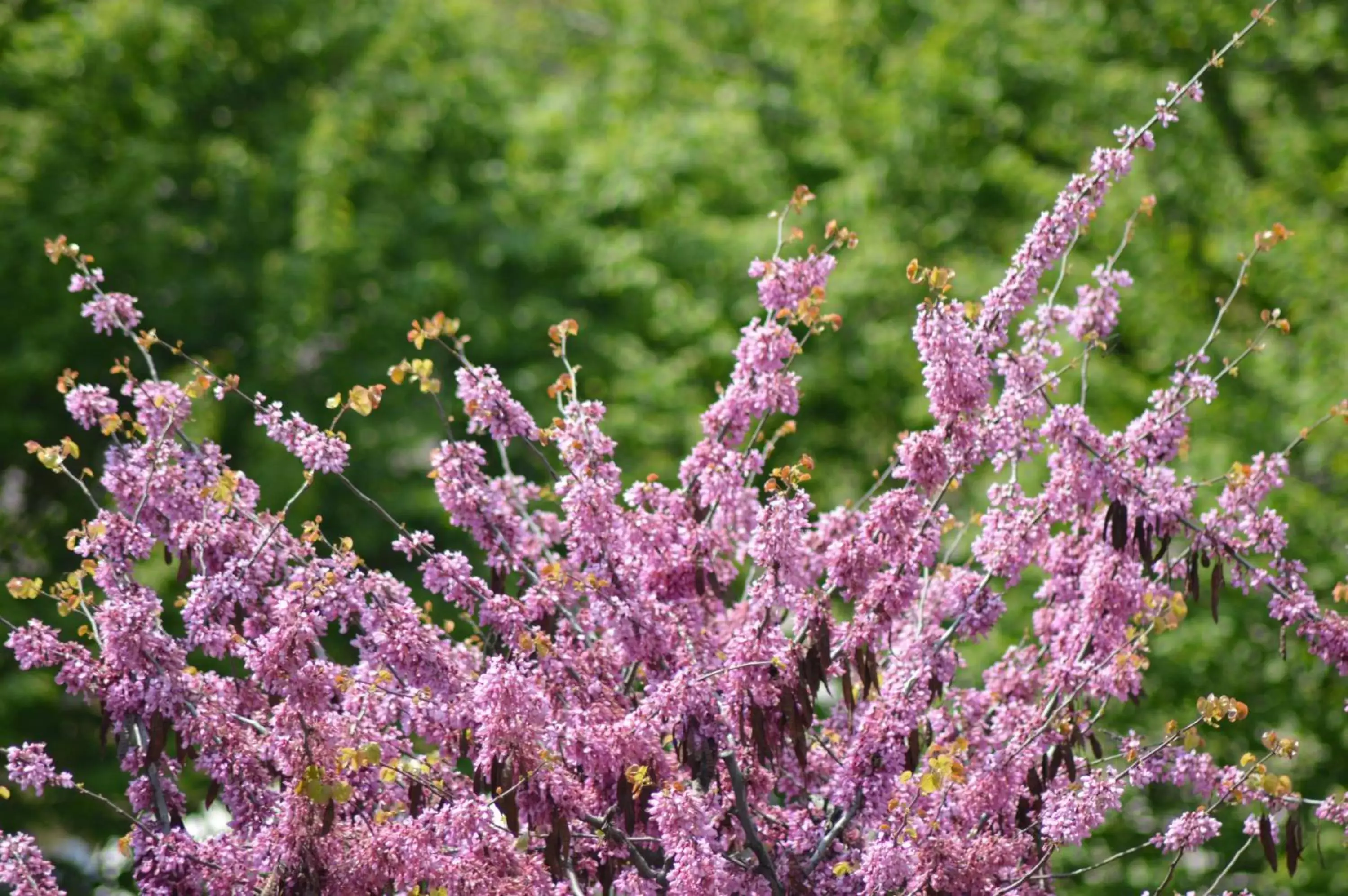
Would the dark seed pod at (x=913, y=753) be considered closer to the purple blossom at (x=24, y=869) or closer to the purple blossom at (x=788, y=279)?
the purple blossom at (x=788, y=279)

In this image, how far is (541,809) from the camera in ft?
11.3

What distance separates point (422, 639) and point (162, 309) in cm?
850

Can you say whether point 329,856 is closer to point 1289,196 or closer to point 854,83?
point 1289,196

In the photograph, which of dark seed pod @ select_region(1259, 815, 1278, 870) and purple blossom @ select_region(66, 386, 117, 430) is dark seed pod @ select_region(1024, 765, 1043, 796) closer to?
dark seed pod @ select_region(1259, 815, 1278, 870)

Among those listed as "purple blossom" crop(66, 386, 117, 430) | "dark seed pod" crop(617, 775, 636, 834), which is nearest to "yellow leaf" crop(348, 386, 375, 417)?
"purple blossom" crop(66, 386, 117, 430)

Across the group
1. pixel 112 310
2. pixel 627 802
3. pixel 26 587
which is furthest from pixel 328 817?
pixel 112 310

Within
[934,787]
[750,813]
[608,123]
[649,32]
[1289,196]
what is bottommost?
[934,787]

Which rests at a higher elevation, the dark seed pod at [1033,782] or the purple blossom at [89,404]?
the purple blossom at [89,404]

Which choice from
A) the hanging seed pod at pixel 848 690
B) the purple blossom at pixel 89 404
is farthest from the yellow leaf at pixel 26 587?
the hanging seed pod at pixel 848 690

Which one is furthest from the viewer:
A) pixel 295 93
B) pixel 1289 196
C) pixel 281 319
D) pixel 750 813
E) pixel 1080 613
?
pixel 295 93

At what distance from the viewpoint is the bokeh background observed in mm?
9383

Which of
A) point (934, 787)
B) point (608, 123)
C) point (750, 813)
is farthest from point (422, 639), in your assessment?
point (608, 123)

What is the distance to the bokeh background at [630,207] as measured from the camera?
30.8 feet

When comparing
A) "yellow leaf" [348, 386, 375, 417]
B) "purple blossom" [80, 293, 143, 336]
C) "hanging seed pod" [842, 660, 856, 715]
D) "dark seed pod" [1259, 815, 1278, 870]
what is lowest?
"dark seed pod" [1259, 815, 1278, 870]
